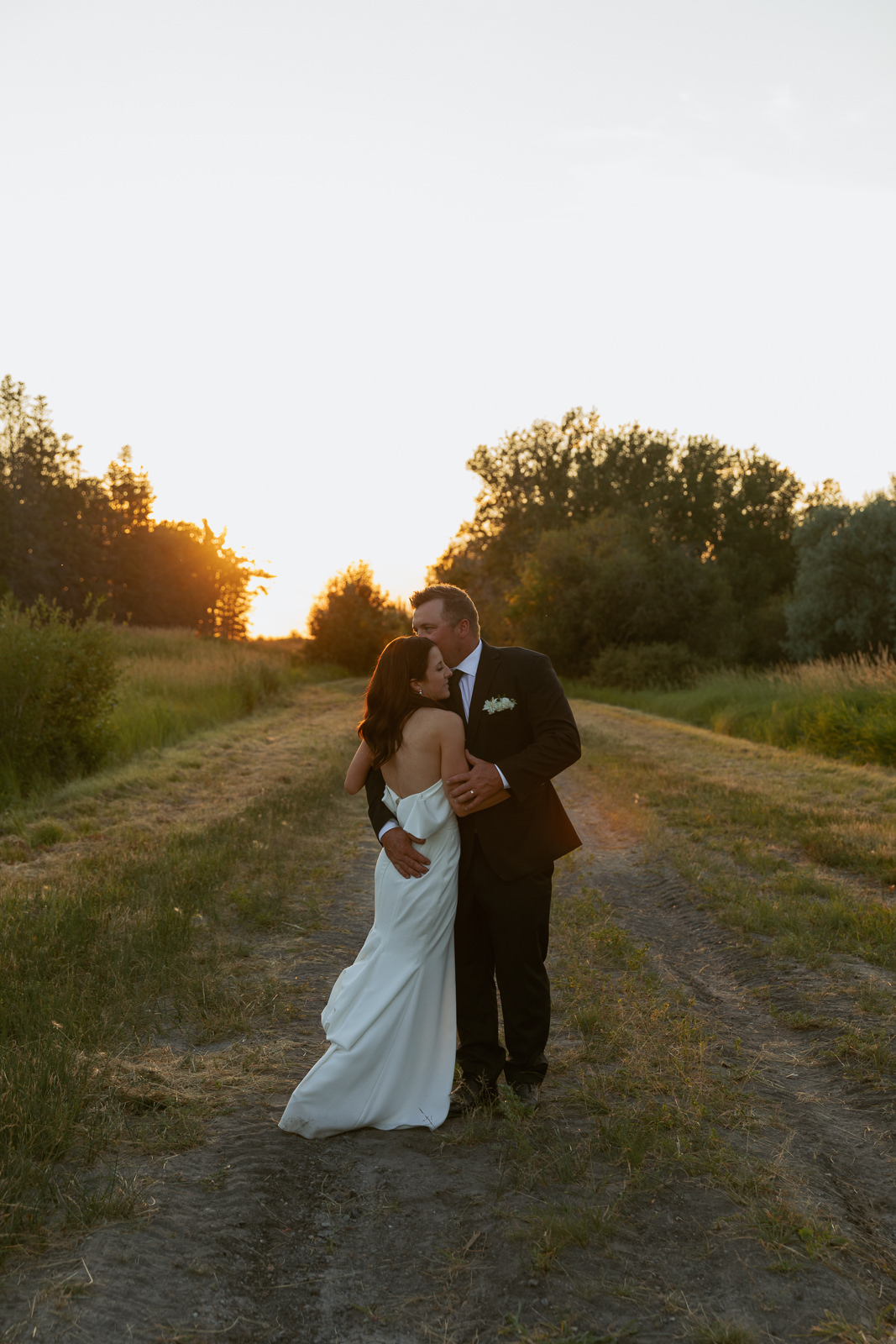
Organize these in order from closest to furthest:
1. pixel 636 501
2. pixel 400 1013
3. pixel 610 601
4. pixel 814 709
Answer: pixel 400 1013 < pixel 814 709 < pixel 610 601 < pixel 636 501

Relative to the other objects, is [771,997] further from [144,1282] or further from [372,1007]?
[144,1282]

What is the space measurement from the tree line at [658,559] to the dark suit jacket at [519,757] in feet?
105

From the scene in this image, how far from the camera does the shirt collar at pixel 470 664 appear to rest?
4465mm

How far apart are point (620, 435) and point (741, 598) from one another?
14824mm

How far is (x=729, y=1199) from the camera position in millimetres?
3354

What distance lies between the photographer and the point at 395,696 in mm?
4137

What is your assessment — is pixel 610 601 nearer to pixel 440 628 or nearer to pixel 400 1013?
pixel 440 628

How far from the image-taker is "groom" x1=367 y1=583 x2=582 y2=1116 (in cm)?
418

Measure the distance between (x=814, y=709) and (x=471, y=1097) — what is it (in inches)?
621

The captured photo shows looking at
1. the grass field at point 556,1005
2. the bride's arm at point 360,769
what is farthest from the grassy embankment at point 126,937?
the bride's arm at point 360,769

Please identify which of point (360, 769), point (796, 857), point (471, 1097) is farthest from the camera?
point (796, 857)

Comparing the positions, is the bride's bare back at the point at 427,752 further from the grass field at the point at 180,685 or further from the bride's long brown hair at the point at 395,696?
the grass field at the point at 180,685

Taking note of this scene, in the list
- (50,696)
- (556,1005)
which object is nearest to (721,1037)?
(556,1005)

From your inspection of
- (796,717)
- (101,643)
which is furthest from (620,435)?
(101,643)
